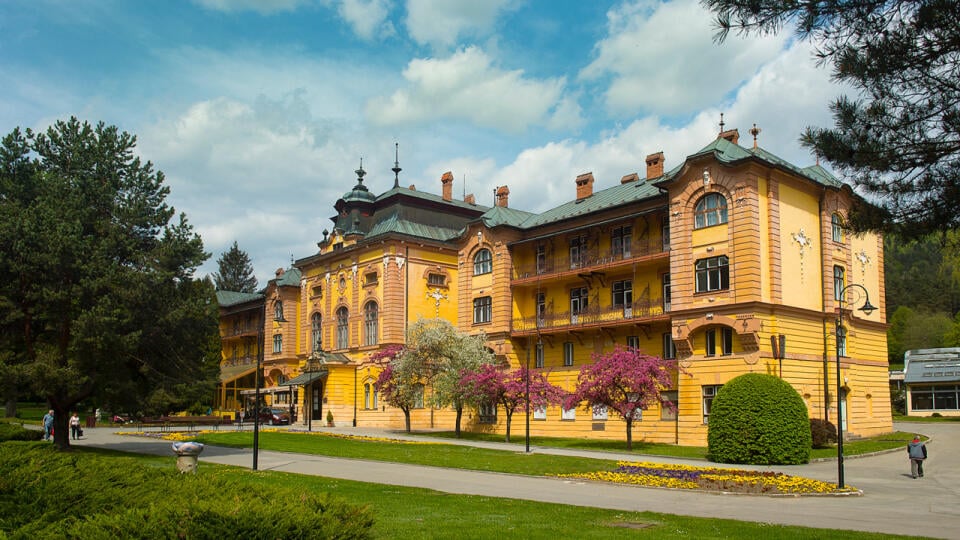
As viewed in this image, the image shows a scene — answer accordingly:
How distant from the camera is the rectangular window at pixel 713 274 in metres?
37.8

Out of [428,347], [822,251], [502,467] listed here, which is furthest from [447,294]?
[502,467]

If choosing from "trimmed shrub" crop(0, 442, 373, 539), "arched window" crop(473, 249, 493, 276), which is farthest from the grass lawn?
"arched window" crop(473, 249, 493, 276)

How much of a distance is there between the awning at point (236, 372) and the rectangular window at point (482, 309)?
3045 cm

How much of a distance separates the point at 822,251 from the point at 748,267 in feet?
21.0

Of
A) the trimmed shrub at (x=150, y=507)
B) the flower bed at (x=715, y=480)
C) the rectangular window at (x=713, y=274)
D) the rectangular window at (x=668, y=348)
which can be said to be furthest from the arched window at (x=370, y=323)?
the trimmed shrub at (x=150, y=507)

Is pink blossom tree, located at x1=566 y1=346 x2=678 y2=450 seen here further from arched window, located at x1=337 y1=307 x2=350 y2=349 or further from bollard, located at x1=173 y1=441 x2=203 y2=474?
arched window, located at x1=337 y1=307 x2=350 y2=349

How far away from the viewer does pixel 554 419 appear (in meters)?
46.2

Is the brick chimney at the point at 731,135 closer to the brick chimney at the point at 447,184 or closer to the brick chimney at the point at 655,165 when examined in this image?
the brick chimney at the point at 655,165

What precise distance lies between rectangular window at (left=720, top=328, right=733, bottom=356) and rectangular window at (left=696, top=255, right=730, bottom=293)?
6.39 feet

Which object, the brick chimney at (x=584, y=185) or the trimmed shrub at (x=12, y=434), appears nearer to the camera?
the trimmed shrub at (x=12, y=434)

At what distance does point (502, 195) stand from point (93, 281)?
107 ft

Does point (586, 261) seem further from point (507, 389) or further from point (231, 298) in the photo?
point (231, 298)

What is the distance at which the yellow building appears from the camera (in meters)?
37.5

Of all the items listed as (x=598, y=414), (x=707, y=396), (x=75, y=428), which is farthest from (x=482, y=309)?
(x=75, y=428)
